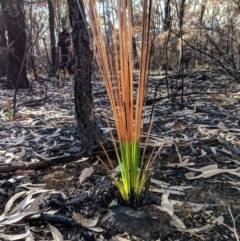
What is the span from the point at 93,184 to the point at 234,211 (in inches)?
22.2

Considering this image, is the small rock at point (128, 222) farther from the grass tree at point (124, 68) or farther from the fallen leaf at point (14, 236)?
the fallen leaf at point (14, 236)

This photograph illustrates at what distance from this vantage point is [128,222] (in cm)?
105

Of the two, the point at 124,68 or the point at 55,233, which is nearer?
the point at 124,68

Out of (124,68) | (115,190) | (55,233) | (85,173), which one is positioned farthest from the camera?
(85,173)

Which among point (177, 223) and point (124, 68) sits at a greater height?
point (124, 68)

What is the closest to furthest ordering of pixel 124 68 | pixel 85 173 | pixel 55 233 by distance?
pixel 124 68
pixel 55 233
pixel 85 173

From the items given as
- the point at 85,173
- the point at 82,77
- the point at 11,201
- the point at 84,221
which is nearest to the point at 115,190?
the point at 84,221

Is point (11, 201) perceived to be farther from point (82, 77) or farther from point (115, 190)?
point (82, 77)

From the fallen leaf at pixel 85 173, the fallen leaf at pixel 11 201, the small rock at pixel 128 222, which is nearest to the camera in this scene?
the small rock at pixel 128 222

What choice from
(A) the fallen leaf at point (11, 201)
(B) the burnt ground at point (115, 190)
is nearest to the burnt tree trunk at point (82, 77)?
(B) the burnt ground at point (115, 190)

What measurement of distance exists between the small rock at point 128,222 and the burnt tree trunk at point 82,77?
42cm

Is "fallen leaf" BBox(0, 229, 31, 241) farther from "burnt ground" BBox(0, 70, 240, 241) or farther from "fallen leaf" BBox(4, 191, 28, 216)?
"fallen leaf" BBox(4, 191, 28, 216)

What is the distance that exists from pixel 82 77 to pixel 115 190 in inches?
23.5

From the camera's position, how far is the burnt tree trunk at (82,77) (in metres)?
1.48
